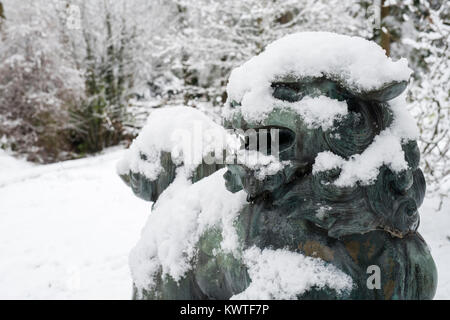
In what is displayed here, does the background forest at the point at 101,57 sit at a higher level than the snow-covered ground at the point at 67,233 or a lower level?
higher

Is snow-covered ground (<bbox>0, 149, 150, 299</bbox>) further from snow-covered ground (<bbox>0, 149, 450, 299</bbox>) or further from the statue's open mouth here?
the statue's open mouth

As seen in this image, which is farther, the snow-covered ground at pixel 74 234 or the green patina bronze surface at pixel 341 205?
the snow-covered ground at pixel 74 234

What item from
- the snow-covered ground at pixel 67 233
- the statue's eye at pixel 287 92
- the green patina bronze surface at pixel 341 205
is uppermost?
the statue's eye at pixel 287 92

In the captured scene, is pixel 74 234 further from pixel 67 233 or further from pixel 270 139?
pixel 270 139

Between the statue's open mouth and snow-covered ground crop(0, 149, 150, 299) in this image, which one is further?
snow-covered ground crop(0, 149, 150, 299)

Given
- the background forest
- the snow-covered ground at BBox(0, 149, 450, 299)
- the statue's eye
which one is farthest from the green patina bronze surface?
the background forest

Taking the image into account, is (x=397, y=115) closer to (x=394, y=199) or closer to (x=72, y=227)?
(x=394, y=199)

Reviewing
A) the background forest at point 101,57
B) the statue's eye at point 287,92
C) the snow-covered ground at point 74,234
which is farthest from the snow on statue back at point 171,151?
the background forest at point 101,57

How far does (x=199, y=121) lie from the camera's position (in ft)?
5.28

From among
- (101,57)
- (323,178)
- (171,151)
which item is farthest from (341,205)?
(101,57)

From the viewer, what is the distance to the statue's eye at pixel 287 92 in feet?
3.23

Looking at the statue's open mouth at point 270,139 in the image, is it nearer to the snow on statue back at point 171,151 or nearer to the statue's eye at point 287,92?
the statue's eye at point 287,92

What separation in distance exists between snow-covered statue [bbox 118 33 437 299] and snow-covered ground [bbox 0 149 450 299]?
236 cm

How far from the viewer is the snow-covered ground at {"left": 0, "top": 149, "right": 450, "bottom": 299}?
12.1 feet
